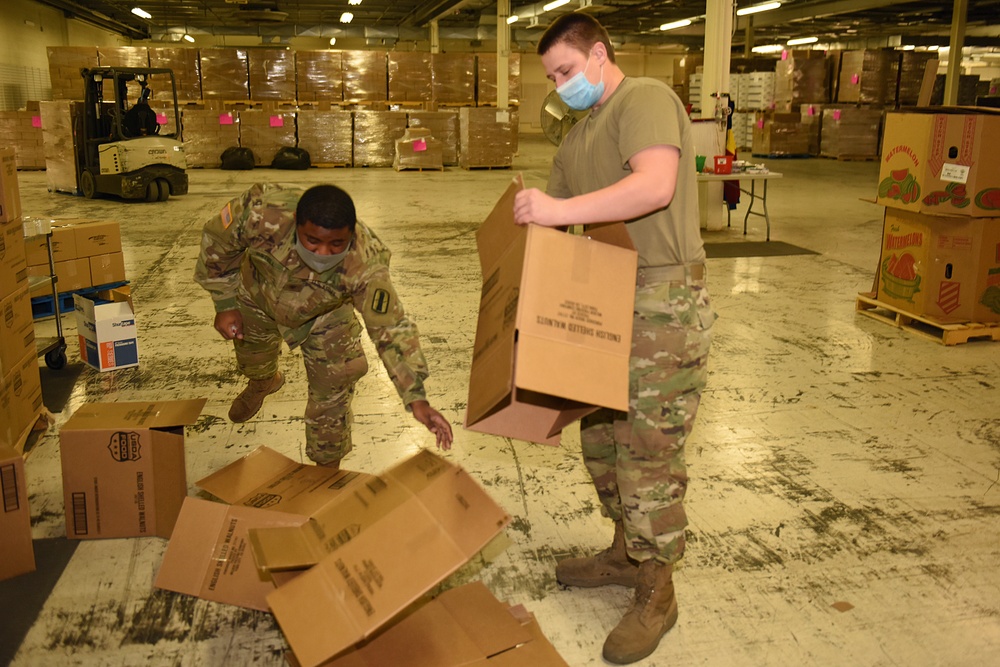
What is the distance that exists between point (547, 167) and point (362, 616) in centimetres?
A: 1425

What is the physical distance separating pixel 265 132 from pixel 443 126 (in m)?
3.16

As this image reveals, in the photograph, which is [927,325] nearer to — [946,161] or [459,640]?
[946,161]

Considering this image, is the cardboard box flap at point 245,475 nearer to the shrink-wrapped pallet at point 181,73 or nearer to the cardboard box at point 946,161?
the cardboard box at point 946,161

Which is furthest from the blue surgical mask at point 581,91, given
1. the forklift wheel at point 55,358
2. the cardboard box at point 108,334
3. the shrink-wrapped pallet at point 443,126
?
the shrink-wrapped pallet at point 443,126

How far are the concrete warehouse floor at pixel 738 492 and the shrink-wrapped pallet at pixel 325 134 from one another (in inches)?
366

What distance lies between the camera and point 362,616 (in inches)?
63.9

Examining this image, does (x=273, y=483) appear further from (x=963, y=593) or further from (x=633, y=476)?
(x=963, y=593)

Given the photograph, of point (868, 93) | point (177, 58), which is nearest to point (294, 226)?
point (177, 58)

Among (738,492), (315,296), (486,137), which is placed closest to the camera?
(315,296)

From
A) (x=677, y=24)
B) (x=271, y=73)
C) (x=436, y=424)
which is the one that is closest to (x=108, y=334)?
(x=436, y=424)

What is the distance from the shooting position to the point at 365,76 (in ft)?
50.3

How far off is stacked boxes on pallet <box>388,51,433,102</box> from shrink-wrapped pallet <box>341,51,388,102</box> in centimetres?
15

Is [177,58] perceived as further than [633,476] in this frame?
Yes

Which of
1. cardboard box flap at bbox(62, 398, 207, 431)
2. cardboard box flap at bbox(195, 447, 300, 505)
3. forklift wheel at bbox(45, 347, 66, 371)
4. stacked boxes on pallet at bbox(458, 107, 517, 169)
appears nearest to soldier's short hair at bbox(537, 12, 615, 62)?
cardboard box flap at bbox(195, 447, 300, 505)
